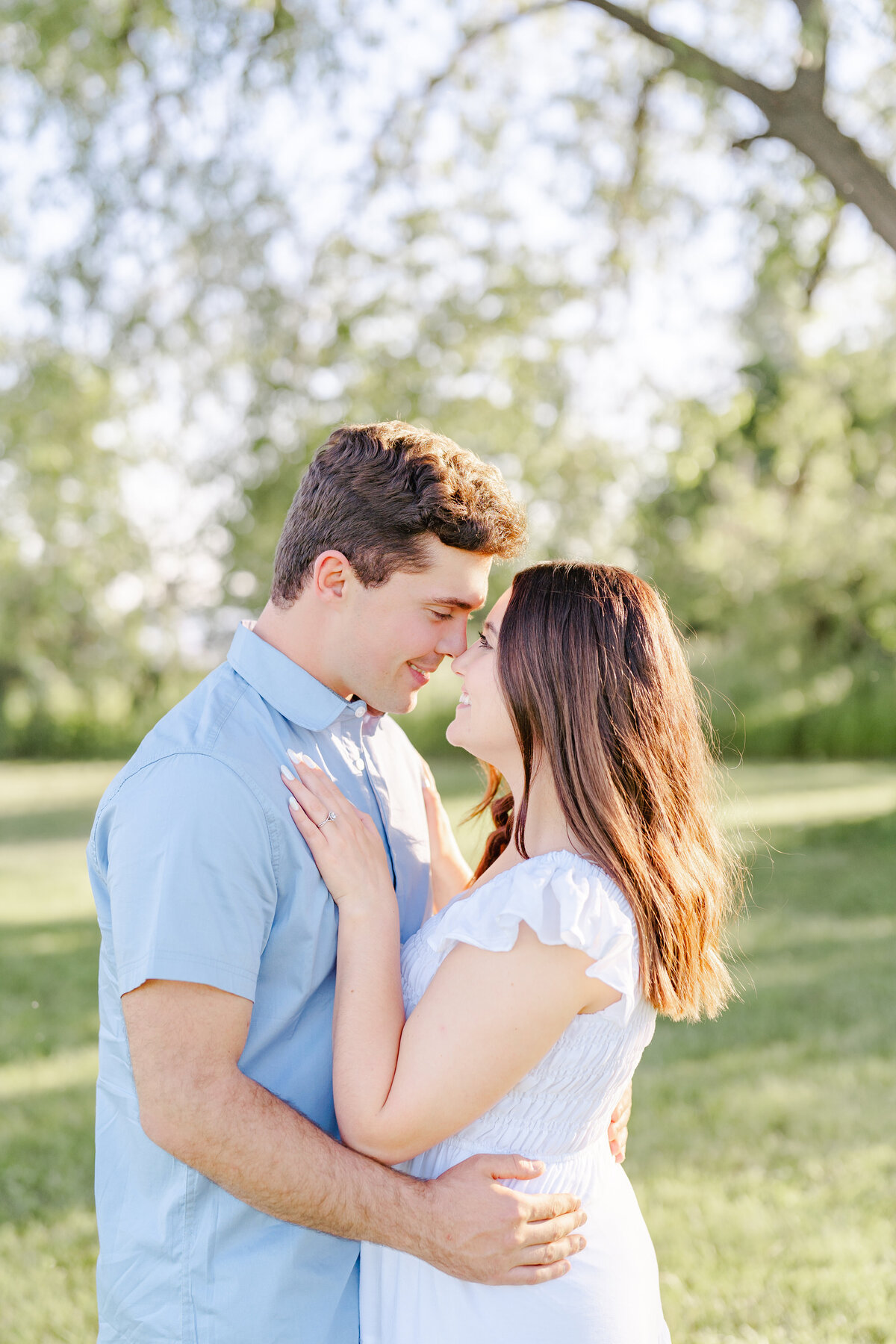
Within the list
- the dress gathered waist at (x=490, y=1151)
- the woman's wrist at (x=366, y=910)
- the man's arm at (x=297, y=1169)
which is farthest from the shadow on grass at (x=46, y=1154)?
the woman's wrist at (x=366, y=910)

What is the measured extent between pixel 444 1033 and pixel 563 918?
0.28m

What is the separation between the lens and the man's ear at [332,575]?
2346mm

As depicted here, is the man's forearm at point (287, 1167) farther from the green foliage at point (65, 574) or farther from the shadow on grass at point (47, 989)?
the green foliage at point (65, 574)

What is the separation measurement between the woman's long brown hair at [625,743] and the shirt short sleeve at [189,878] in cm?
57

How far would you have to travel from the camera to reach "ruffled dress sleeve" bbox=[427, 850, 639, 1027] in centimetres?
194

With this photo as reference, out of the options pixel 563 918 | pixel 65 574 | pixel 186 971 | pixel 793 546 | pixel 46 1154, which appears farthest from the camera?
pixel 793 546

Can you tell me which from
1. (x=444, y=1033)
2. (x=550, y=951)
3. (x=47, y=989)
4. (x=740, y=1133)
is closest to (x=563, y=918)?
(x=550, y=951)

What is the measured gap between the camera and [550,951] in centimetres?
194

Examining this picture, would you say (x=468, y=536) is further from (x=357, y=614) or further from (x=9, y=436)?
(x=9, y=436)

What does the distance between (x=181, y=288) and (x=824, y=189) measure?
4800mm

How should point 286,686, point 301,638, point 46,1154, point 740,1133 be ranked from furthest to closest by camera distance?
point 740,1133 < point 46,1154 < point 301,638 < point 286,686

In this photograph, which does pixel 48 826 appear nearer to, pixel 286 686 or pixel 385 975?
pixel 286 686

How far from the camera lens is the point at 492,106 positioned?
8.96m

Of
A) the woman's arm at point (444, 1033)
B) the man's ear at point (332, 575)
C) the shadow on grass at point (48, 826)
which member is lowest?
the shadow on grass at point (48, 826)
